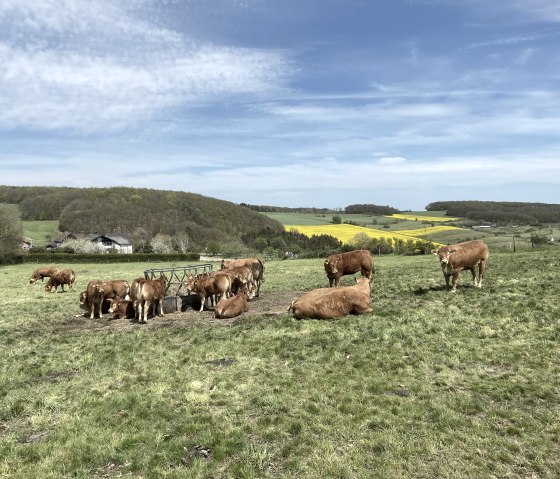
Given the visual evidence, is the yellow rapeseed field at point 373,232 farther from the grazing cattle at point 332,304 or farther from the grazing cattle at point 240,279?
the grazing cattle at point 332,304

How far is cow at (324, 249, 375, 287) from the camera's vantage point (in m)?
18.4

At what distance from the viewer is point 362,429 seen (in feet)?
19.9

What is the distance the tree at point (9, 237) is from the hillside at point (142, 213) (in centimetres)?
5617

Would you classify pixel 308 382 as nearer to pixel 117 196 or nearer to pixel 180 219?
pixel 180 219

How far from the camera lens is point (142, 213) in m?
135

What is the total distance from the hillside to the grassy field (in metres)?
107

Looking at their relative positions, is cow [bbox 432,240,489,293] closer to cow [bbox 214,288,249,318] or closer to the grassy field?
the grassy field

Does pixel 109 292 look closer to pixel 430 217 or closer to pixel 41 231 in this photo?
pixel 430 217

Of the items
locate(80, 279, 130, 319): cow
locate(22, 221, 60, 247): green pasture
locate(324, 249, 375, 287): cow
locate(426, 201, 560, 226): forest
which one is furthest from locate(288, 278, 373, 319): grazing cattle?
locate(22, 221, 60, 247): green pasture

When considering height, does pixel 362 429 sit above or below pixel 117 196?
below

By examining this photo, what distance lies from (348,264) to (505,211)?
102 metres

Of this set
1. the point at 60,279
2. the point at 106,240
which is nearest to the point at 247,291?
the point at 60,279

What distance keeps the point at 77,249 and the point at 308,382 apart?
8752 cm

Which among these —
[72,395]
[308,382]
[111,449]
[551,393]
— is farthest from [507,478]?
[72,395]
